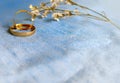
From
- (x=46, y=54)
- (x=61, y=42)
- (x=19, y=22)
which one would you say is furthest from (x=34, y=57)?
(x=19, y=22)

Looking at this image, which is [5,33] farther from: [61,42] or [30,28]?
[61,42]

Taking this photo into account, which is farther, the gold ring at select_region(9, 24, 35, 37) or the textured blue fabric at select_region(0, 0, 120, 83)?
the gold ring at select_region(9, 24, 35, 37)

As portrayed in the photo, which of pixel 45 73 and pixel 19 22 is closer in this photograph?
pixel 45 73

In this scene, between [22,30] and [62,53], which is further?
[22,30]

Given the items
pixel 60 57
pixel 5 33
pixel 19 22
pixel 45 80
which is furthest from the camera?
pixel 19 22

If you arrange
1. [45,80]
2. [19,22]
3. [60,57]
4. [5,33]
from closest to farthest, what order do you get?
[45,80] < [60,57] < [5,33] < [19,22]
